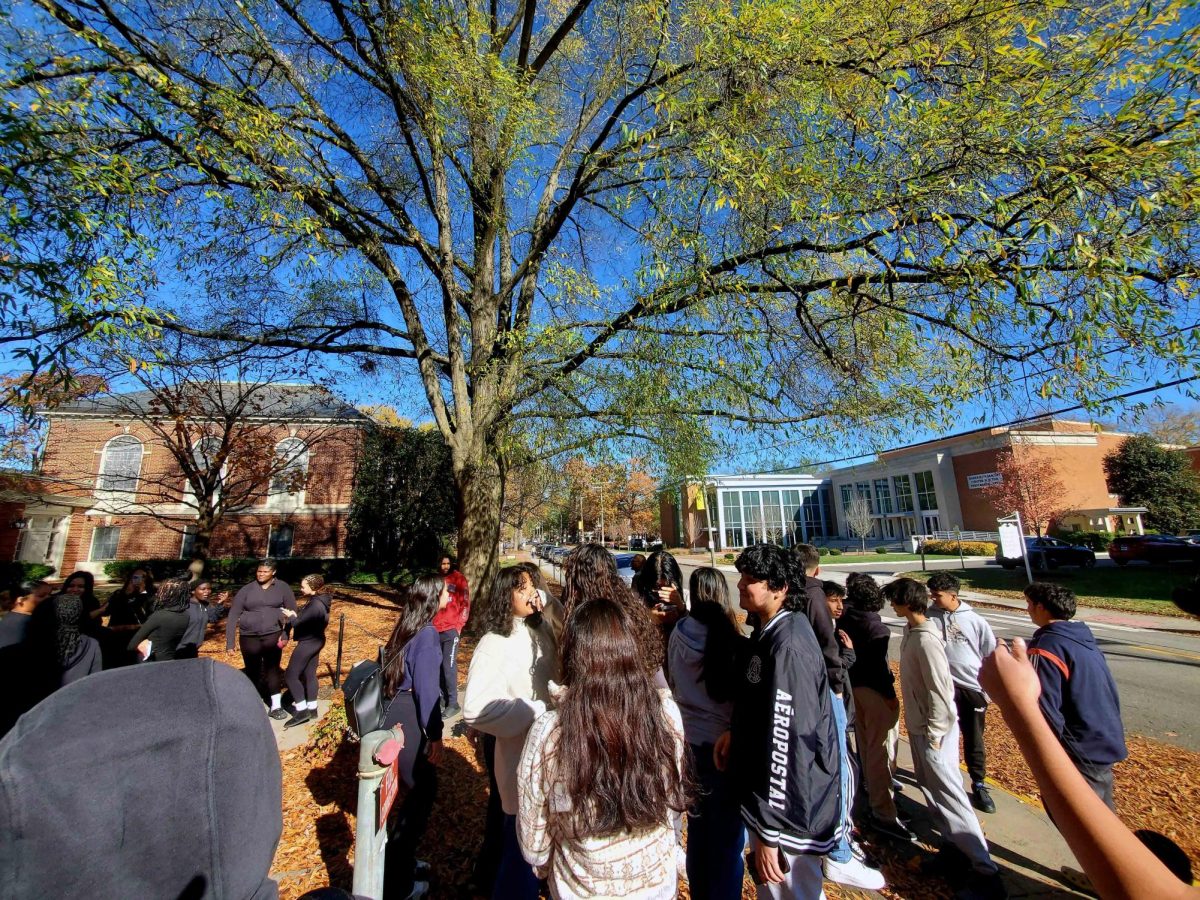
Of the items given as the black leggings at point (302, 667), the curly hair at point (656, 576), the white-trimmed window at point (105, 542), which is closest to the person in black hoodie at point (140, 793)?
the curly hair at point (656, 576)

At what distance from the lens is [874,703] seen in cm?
388

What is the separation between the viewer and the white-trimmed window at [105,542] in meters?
23.5

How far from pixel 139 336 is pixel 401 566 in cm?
1727

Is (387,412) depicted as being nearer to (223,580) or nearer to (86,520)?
(223,580)

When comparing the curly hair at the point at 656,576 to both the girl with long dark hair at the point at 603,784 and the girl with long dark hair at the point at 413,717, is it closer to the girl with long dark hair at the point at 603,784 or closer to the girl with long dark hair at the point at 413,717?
the girl with long dark hair at the point at 413,717

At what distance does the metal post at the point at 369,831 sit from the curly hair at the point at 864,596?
3637 millimetres

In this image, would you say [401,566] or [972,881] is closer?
[972,881]

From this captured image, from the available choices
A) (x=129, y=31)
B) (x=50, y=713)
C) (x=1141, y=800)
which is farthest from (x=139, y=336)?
(x=1141, y=800)

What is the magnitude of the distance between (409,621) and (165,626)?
3.65 metres

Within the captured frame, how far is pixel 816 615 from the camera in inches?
144

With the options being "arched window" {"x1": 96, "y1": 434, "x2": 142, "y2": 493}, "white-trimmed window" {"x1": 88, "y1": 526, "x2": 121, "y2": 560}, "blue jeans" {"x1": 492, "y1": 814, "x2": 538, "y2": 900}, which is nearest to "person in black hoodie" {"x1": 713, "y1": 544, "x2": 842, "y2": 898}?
"blue jeans" {"x1": 492, "y1": 814, "x2": 538, "y2": 900}

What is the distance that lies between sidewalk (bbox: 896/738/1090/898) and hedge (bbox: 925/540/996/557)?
3810 cm

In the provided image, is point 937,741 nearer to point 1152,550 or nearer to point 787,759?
point 787,759

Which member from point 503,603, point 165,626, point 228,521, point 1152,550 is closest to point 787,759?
point 503,603
